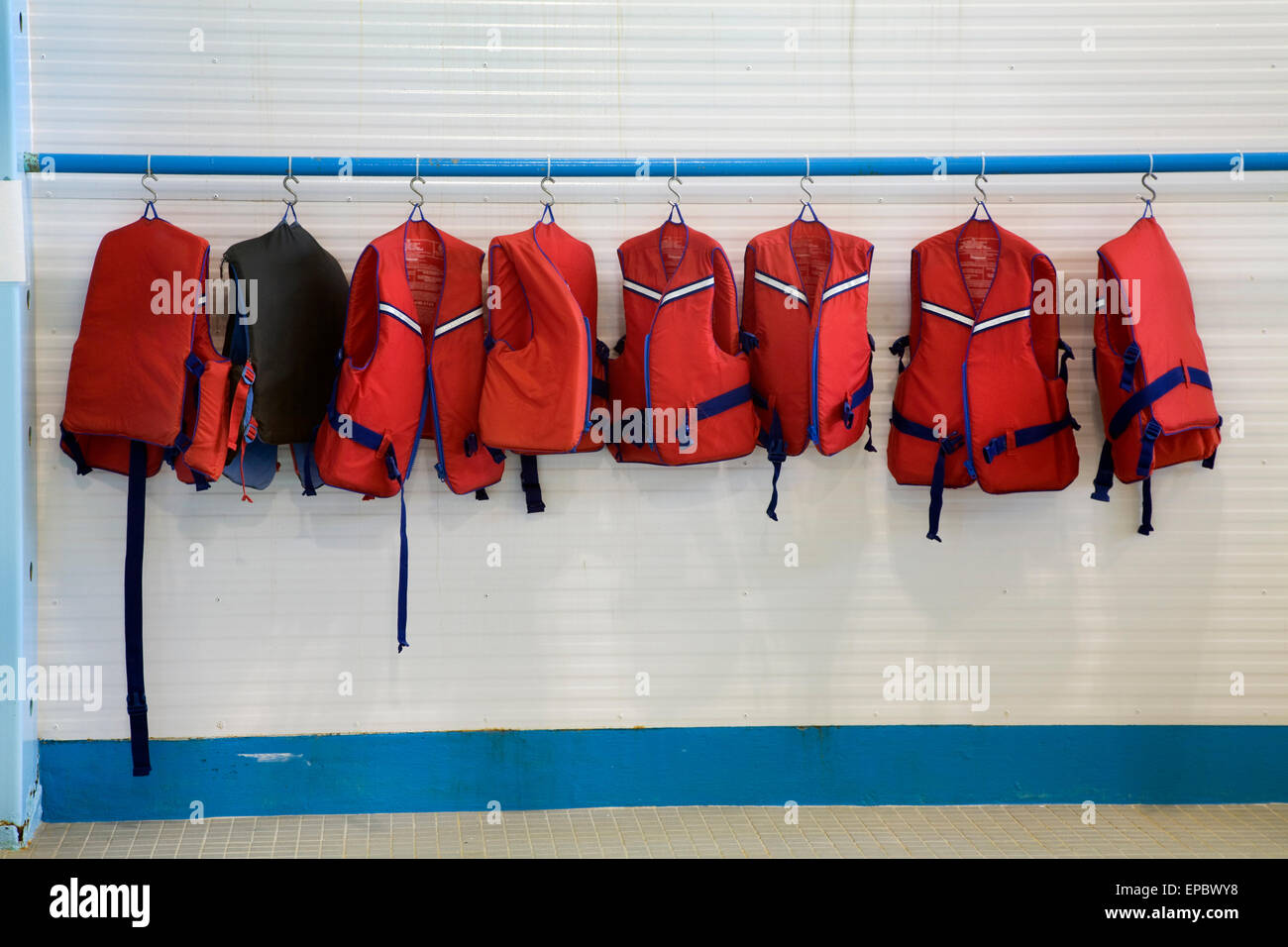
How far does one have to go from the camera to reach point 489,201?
10.0ft

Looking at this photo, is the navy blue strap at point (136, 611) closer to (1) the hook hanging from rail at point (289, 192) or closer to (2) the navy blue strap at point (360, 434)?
(2) the navy blue strap at point (360, 434)

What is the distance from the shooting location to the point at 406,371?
279cm

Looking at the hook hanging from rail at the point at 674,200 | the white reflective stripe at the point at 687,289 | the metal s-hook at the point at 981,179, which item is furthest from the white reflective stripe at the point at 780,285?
the metal s-hook at the point at 981,179

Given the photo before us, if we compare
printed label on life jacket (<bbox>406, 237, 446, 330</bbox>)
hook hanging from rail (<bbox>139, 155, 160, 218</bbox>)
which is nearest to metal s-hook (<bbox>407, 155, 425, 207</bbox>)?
printed label on life jacket (<bbox>406, 237, 446, 330</bbox>)

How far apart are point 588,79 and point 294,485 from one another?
4.81 feet

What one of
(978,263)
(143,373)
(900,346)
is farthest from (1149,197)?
(143,373)

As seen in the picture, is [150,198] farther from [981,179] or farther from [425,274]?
[981,179]

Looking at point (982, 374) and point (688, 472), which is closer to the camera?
point (982, 374)

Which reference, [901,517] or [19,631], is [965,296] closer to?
[901,517]

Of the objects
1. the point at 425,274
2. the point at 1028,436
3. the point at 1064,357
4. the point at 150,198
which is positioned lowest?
the point at 1028,436

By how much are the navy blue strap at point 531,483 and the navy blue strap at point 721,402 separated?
51 centimetres

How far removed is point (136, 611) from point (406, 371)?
3.28 ft

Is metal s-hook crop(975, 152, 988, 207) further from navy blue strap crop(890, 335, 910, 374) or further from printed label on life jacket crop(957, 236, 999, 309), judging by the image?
navy blue strap crop(890, 335, 910, 374)

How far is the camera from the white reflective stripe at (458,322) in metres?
2.84
